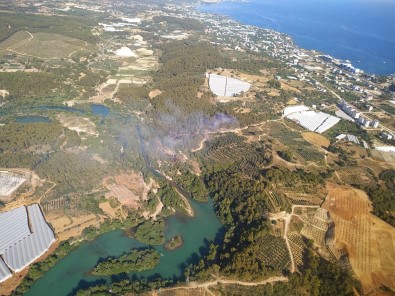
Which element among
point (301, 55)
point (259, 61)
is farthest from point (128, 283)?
point (301, 55)

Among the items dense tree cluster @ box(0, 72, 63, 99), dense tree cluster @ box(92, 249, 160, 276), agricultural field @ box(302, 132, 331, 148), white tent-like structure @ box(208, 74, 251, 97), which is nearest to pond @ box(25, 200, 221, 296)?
dense tree cluster @ box(92, 249, 160, 276)

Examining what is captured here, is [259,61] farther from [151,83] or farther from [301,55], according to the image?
[151,83]

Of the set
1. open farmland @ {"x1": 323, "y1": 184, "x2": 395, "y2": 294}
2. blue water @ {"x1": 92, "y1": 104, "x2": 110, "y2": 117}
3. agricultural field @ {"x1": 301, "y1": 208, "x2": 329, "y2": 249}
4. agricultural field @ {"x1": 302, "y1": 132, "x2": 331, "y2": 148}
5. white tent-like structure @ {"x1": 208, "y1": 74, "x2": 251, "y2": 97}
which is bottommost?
blue water @ {"x1": 92, "y1": 104, "x2": 110, "y2": 117}

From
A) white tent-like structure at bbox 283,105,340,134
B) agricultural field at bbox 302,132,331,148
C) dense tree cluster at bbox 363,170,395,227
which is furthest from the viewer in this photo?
white tent-like structure at bbox 283,105,340,134

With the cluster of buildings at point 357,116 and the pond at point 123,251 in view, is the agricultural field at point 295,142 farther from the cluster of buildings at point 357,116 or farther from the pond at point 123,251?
the pond at point 123,251

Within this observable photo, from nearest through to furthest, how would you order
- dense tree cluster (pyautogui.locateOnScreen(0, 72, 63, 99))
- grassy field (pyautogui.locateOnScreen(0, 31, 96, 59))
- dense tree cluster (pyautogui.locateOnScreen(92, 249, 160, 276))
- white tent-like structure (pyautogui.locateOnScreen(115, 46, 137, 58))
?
dense tree cluster (pyautogui.locateOnScreen(92, 249, 160, 276)) → dense tree cluster (pyautogui.locateOnScreen(0, 72, 63, 99)) → grassy field (pyautogui.locateOnScreen(0, 31, 96, 59)) → white tent-like structure (pyautogui.locateOnScreen(115, 46, 137, 58))

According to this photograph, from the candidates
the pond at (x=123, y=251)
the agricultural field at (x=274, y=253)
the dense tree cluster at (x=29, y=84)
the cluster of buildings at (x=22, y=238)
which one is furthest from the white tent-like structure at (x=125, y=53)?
the agricultural field at (x=274, y=253)

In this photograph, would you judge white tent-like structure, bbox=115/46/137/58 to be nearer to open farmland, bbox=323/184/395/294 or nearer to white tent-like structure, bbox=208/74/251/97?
white tent-like structure, bbox=208/74/251/97

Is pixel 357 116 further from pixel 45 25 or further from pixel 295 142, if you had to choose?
pixel 45 25

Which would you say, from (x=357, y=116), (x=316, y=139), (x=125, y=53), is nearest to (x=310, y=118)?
(x=316, y=139)
